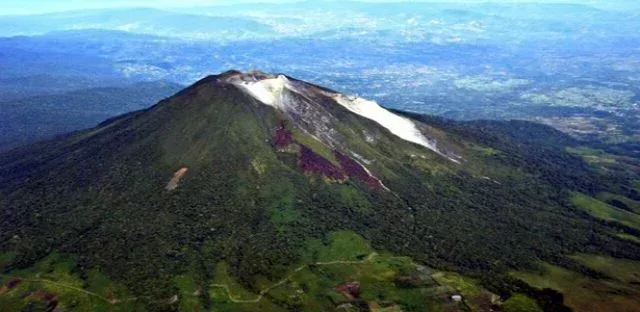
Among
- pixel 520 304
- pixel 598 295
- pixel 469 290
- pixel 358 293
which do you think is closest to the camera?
pixel 520 304

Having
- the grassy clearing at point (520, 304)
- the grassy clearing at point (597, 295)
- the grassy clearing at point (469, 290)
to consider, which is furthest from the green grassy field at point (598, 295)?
the grassy clearing at point (469, 290)

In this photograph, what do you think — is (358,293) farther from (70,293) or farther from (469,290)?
(70,293)

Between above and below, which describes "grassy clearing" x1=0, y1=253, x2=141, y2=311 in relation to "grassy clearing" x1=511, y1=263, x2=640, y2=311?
below

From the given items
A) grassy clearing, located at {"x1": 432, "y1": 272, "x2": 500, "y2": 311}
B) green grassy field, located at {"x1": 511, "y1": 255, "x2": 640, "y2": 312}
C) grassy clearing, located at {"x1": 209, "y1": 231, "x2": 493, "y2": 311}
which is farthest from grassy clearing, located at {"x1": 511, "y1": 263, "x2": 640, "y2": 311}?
grassy clearing, located at {"x1": 209, "y1": 231, "x2": 493, "y2": 311}

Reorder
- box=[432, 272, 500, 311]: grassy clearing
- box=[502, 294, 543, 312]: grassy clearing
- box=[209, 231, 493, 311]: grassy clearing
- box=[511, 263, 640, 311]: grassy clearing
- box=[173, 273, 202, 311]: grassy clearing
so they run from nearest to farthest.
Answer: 1. box=[502, 294, 543, 312]: grassy clearing
2. box=[173, 273, 202, 311]: grassy clearing
3. box=[511, 263, 640, 311]: grassy clearing
4. box=[209, 231, 493, 311]: grassy clearing
5. box=[432, 272, 500, 311]: grassy clearing

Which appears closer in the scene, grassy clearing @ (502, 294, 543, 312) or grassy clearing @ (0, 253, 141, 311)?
grassy clearing @ (502, 294, 543, 312)

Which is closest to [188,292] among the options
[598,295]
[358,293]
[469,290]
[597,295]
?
[358,293]

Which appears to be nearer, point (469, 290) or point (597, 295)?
point (469, 290)

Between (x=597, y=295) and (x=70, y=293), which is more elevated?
(x=597, y=295)

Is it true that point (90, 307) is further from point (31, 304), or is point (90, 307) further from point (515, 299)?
point (515, 299)

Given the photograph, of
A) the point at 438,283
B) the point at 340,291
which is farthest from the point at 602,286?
the point at 340,291

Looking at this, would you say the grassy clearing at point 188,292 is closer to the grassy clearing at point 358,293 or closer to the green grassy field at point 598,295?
the grassy clearing at point 358,293

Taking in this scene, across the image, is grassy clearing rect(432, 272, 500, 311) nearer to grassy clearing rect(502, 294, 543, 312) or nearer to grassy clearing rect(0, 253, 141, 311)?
grassy clearing rect(502, 294, 543, 312)
